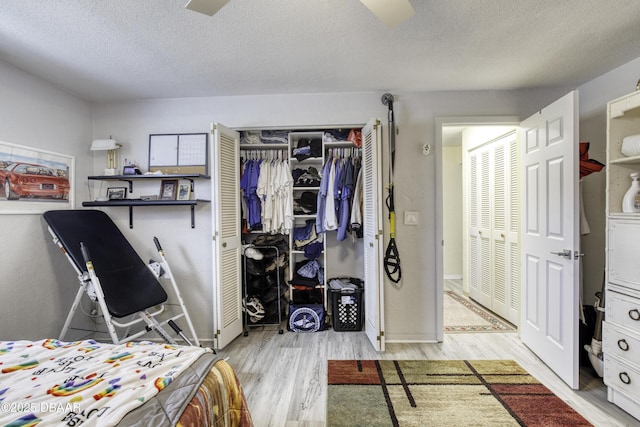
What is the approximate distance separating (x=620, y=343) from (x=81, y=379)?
2.80 meters

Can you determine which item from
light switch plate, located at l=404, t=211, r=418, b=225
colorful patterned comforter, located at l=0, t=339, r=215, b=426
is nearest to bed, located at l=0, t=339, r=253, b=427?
colorful patterned comforter, located at l=0, t=339, r=215, b=426

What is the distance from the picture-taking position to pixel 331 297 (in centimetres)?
286

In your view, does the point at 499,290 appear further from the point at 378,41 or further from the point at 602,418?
the point at 378,41

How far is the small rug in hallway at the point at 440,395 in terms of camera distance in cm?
163

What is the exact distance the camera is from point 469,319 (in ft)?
10.2

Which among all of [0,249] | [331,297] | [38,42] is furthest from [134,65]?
[331,297]

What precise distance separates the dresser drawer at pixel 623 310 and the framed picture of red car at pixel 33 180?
4.18 metres

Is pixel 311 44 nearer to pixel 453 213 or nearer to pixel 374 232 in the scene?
pixel 374 232

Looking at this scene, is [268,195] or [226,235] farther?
[268,195]

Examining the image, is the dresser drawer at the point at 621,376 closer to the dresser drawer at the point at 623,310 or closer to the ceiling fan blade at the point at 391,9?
the dresser drawer at the point at 623,310

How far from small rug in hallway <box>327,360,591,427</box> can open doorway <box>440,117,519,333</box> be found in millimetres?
809

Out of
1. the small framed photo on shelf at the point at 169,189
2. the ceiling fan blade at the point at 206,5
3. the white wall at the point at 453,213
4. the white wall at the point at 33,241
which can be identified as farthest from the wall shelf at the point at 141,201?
the white wall at the point at 453,213

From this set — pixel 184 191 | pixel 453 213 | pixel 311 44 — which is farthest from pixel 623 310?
pixel 184 191

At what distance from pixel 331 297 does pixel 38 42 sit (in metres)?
3.00
